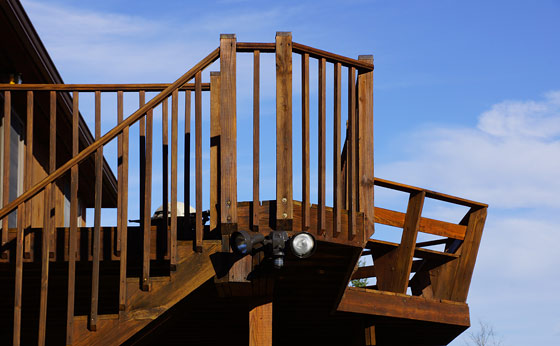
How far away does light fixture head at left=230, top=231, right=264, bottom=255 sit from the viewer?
6527 millimetres

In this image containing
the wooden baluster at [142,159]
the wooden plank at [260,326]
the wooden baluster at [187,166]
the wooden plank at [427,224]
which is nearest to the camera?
the wooden baluster at [142,159]

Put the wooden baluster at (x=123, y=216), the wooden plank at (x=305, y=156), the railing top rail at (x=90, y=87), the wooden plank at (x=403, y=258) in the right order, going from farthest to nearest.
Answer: the wooden plank at (x=403, y=258), the railing top rail at (x=90, y=87), the wooden plank at (x=305, y=156), the wooden baluster at (x=123, y=216)

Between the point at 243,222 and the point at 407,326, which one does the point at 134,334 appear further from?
the point at 407,326

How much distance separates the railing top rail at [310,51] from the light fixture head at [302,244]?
157 centimetres

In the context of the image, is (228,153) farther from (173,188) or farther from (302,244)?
(302,244)

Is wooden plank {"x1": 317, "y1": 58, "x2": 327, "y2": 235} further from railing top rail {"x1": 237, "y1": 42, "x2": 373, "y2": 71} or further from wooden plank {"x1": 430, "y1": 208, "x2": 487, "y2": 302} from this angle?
wooden plank {"x1": 430, "y1": 208, "x2": 487, "y2": 302}

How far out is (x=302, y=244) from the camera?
6.50 m

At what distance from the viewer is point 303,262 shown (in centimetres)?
764

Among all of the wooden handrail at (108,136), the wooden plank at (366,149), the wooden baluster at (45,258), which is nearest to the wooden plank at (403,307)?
the wooden plank at (366,149)

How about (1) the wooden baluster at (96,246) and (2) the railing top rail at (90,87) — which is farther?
(2) the railing top rail at (90,87)

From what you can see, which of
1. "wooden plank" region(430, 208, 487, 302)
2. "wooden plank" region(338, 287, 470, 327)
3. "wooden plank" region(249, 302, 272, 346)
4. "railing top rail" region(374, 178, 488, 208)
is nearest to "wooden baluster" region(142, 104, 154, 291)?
"wooden plank" region(249, 302, 272, 346)

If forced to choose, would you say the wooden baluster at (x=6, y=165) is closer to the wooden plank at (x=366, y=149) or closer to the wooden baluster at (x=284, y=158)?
the wooden baluster at (x=284, y=158)

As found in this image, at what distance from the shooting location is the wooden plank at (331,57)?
7.05 meters

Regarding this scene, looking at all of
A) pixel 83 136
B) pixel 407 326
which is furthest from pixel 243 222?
pixel 83 136
